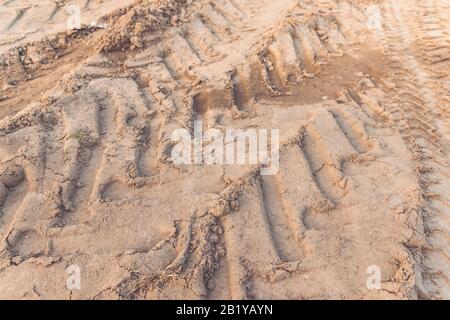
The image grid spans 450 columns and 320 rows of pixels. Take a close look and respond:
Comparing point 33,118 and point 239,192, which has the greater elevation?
point 33,118

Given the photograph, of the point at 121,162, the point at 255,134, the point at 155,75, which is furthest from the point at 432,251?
the point at 155,75

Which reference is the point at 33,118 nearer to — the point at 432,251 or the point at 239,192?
the point at 239,192

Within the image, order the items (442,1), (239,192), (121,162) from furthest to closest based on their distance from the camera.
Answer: (442,1), (121,162), (239,192)

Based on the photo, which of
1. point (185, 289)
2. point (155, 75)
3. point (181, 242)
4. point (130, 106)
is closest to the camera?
point (185, 289)

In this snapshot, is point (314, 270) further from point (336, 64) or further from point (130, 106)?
point (336, 64)

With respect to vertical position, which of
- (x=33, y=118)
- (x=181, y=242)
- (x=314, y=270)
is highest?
(x=33, y=118)

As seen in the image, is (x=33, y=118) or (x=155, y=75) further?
(x=155, y=75)

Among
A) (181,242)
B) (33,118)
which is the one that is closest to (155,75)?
(33,118)
